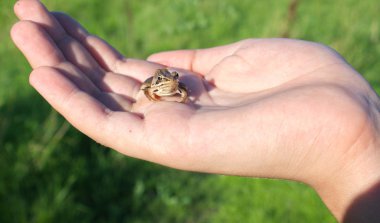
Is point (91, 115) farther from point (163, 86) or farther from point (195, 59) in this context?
point (195, 59)

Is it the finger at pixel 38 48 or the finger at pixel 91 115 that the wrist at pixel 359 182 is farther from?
the finger at pixel 38 48

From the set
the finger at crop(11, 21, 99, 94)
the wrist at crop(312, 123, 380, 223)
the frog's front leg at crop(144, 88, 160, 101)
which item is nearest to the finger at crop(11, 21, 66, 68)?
the finger at crop(11, 21, 99, 94)

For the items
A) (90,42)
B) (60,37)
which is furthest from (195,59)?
(60,37)

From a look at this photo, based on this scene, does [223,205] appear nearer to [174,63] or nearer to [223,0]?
[174,63]

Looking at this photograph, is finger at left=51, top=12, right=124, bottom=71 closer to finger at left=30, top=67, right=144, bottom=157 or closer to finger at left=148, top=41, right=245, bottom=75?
finger at left=148, top=41, right=245, bottom=75

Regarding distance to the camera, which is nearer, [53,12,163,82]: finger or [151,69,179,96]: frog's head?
[151,69,179,96]: frog's head

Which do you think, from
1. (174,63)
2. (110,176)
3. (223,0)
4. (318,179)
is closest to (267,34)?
(223,0)

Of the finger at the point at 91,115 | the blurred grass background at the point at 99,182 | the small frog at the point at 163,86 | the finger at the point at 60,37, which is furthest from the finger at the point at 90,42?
the blurred grass background at the point at 99,182
